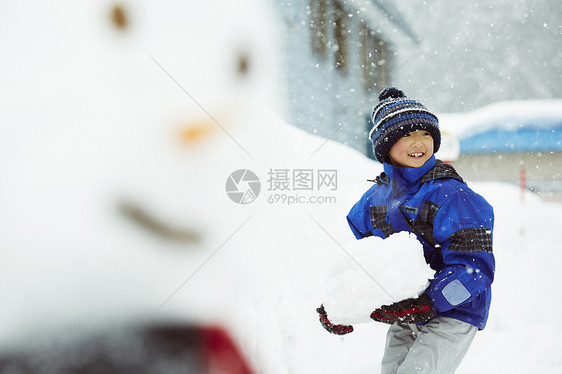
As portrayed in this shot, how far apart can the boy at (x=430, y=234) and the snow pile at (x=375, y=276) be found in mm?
46

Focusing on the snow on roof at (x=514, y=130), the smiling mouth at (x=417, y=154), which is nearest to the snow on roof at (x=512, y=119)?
the snow on roof at (x=514, y=130)

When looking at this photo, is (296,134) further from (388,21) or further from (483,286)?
(388,21)

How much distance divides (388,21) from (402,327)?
9903mm

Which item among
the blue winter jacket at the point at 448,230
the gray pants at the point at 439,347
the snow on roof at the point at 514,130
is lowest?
the gray pants at the point at 439,347

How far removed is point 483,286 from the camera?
1.50m

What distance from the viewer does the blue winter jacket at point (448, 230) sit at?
1.50 meters

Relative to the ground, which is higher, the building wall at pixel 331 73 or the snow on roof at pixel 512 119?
the snow on roof at pixel 512 119

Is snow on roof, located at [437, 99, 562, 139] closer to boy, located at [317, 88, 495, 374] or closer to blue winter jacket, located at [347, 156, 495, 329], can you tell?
boy, located at [317, 88, 495, 374]

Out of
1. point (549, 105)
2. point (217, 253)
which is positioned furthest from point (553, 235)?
point (549, 105)

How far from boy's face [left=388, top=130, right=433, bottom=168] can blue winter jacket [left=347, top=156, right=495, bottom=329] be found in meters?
0.04

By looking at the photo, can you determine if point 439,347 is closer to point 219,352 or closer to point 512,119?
point 219,352

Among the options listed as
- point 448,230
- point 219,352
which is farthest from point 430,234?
point 219,352

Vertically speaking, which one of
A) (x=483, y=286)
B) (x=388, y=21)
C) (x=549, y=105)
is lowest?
(x=483, y=286)

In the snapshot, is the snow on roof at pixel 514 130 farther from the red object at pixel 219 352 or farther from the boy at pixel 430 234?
the red object at pixel 219 352
